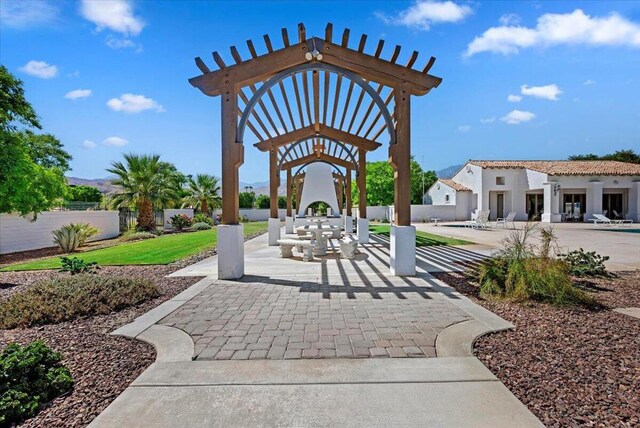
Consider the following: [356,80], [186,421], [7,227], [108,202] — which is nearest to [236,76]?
[356,80]

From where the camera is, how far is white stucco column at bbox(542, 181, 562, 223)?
93.1ft

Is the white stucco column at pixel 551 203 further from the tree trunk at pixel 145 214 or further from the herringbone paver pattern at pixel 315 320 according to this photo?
the tree trunk at pixel 145 214

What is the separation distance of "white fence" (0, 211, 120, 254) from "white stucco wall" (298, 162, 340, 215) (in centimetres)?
1216

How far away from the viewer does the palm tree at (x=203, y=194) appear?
102ft

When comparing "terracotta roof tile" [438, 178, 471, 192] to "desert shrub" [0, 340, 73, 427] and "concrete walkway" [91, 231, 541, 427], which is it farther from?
"desert shrub" [0, 340, 73, 427]

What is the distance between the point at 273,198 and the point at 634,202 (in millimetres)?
33432

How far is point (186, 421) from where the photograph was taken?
2.37m

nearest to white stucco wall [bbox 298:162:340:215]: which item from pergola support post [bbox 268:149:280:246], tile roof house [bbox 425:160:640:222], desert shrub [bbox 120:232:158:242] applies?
pergola support post [bbox 268:149:280:246]

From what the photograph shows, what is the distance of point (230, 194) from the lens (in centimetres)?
743

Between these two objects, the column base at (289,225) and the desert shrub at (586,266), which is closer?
the desert shrub at (586,266)

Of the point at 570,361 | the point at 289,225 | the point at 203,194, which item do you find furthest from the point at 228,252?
the point at 203,194

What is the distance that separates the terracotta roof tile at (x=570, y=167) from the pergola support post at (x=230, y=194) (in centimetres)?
3117

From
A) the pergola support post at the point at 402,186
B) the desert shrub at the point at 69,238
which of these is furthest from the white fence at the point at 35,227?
the pergola support post at the point at 402,186

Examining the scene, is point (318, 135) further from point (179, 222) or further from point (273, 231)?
point (179, 222)
